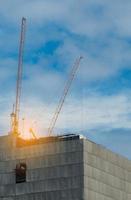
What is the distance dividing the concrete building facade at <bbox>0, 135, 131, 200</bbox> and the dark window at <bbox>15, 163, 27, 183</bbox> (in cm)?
72

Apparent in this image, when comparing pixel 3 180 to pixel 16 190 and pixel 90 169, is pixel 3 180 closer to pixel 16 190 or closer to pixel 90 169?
pixel 16 190

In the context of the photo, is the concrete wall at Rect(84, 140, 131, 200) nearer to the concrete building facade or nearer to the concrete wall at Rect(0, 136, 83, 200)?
the concrete building facade

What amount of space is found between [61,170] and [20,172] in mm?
13189

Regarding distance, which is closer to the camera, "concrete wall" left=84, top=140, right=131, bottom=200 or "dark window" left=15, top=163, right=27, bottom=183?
"concrete wall" left=84, top=140, right=131, bottom=200

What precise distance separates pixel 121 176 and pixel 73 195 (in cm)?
2286

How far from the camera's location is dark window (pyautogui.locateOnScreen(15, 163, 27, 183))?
180125 mm

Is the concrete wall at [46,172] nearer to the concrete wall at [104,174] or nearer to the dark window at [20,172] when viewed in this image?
the dark window at [20,172]

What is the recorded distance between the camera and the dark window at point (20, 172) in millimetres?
180125

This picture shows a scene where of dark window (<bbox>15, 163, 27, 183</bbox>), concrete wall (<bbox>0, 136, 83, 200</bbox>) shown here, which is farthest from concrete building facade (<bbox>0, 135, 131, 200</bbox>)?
dark window (<bbox>15, 163, 27, 183</bbox>)

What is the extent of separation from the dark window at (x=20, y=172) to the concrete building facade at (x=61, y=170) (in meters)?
0.72

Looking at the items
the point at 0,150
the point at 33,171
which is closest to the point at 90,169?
the point at 33,171

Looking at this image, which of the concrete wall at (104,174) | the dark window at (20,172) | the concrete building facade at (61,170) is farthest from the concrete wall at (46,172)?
the concrete wall at (104,174)

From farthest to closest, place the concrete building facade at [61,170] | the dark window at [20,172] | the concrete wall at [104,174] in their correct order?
the dark window at [20,172], the concrete wall at [104,174], the concrete building facade at [61,170]

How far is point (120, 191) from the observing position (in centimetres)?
18612
